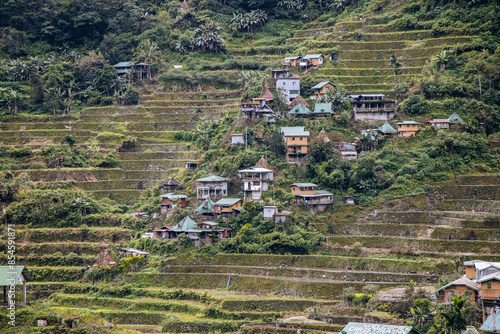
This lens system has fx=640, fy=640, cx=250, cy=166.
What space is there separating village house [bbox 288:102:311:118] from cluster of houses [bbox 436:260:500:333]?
1908 centimetres

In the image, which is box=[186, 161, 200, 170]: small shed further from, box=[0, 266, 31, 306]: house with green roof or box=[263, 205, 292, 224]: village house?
box=[0, 266, 31, 306]: house with green roof

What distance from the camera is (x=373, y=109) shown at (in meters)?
47.2

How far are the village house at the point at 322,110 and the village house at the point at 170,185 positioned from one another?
11.3m

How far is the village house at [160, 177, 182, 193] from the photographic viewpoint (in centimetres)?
4603

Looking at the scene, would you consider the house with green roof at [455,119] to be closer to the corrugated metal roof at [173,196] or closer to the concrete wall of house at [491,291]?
the concrete wall of house at [491,291]

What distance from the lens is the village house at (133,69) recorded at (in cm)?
5912

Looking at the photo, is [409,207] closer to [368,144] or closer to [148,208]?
[368,144]

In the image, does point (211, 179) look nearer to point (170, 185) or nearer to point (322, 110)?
point (170, 185)

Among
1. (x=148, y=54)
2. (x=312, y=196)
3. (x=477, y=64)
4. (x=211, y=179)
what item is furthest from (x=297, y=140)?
(x=148, y=54)

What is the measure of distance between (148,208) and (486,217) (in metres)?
22.4

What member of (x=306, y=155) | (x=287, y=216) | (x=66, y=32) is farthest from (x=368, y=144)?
(x=66, y=32)

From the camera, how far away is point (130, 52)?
204 ft

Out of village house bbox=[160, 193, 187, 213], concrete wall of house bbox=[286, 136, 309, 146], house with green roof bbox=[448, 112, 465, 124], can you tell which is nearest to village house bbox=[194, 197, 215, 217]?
village house bbox=[160, 193, 187, 213]

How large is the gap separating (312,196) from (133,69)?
1007 inches
